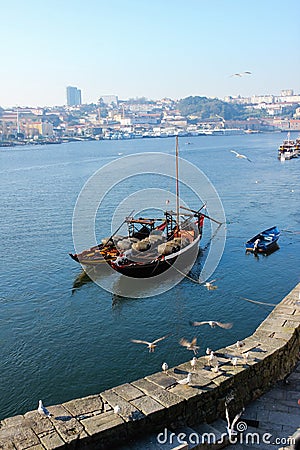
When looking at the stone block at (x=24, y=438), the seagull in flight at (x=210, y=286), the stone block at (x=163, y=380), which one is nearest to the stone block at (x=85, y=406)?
the stone block at (x=24, y=438)

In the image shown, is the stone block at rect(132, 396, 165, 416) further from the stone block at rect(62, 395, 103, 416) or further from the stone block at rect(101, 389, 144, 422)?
the stone block at rect(62, 395, 103, 416)

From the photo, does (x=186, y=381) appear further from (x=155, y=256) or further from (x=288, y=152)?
(x=288, y=152)

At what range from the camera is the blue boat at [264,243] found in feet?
63.0

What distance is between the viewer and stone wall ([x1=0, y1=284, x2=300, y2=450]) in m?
5.95

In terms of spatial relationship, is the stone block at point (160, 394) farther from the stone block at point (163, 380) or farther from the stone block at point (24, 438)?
the stone block at point (24, 438)

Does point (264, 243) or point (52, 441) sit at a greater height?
point (52, 441)

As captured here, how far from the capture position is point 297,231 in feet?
75.2

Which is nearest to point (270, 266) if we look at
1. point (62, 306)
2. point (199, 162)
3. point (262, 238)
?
point (262, 238)

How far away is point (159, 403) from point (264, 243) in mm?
13875

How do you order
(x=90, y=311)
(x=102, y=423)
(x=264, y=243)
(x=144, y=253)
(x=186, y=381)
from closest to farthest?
(x=102, y=423) → (x=186, y=381) → (x=90, y=311) → (x=144, y=253) → (x=264, y=243)

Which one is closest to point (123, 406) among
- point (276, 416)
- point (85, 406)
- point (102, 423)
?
point (102, 423)

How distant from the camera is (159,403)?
6.54 m

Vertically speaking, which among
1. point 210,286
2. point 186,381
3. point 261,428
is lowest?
point 210,286

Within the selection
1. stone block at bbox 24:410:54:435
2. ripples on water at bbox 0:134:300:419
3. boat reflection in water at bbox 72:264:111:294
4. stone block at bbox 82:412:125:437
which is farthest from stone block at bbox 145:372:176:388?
boat reflection in water at bbox 72:264:111:294
